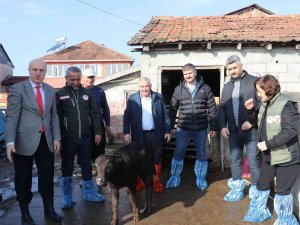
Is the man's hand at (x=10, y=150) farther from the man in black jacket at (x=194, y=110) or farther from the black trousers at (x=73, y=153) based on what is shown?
the man in black jacket at (x=194, y=110)

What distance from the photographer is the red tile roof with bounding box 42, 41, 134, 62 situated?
37656 mm

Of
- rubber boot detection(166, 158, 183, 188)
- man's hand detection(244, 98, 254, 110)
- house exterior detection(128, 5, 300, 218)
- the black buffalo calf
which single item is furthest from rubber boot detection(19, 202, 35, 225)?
house exterior detection(128, 5, 300, 218)

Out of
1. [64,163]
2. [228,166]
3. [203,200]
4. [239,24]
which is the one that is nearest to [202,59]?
[239,24]

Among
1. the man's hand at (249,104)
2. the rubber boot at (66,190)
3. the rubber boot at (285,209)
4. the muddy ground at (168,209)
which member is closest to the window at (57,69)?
the muddy ground at (168,209)

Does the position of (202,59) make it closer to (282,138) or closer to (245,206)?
(245,206)

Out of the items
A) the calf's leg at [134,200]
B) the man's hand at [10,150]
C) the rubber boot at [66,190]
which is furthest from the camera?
the rubber boot at [66,190]

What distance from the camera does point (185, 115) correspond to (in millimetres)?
5832

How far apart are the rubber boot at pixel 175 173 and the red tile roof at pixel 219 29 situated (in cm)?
308

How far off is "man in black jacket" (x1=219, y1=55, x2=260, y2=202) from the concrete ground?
16.7 inches

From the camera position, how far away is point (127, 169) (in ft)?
14.5

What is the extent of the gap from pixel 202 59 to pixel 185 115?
2670 millimetres

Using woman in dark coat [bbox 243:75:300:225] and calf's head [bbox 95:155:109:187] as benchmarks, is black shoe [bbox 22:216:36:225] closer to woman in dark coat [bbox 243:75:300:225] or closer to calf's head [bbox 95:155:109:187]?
calf's head [bbox 95:155:109:187]

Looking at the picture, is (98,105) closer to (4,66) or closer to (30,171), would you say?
(30,171)

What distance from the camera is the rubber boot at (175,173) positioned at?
6.16 metres
